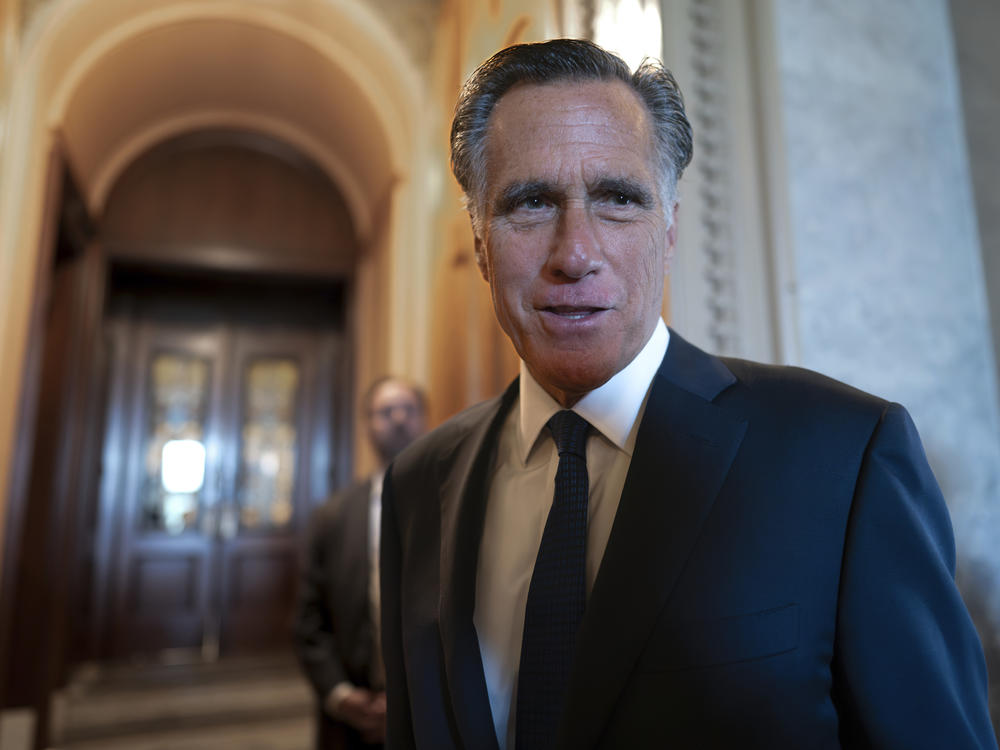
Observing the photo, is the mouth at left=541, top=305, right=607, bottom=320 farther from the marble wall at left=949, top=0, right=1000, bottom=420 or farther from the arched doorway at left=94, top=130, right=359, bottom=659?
the arched doorway at left=94, top=130, right=359, bottom=659

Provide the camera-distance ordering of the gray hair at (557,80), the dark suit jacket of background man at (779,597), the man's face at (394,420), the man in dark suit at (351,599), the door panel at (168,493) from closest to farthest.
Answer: the dark suit jacket of background man at (779,597)
the gray hair at (557,80)
the man in dark suit at (351,599)
the man's face at (394,420)
the door panel at (168,493)

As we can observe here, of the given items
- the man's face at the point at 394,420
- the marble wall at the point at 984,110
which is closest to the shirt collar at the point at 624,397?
the marble wall at the point at 984,110

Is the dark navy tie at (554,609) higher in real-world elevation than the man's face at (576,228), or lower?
lower

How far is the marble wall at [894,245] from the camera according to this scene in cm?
114

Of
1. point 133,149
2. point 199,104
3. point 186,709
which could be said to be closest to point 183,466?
point 186,709

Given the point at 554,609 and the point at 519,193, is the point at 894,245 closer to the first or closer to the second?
the point at 519,193

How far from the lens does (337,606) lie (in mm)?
2240

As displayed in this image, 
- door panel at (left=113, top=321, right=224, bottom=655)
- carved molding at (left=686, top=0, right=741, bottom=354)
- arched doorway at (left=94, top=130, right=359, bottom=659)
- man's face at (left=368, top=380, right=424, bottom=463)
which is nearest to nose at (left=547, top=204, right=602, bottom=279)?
carved molding at (left=686, top=0, right=741, bottom=354)

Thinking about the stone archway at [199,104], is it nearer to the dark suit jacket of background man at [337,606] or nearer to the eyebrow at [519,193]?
the dark suit jacket of background man at [337,606]

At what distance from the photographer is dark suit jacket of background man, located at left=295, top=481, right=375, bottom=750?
Answer: 7.00 ft

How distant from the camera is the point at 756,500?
0.67m

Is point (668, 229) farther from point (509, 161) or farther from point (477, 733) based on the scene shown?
point (477, 733)

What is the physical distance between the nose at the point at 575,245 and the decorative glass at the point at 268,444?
222 inches

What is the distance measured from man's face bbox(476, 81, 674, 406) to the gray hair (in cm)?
2
